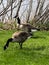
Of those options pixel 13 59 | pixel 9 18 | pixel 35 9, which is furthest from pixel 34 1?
pixel 13 59

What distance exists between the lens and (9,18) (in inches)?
853

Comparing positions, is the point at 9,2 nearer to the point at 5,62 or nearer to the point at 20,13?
the point at 20,13

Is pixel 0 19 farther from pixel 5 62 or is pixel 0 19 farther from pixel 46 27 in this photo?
pixel 5 62

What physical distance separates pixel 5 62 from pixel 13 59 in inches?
20.2

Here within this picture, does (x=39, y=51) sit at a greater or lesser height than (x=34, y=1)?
lesser

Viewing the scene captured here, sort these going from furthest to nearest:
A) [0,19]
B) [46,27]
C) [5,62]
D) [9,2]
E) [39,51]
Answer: [0,19] → [9,2] → [46,27] → [39,51] → [5,62]

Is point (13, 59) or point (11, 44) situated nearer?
point (13, 59)

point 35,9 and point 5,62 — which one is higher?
point 35,9

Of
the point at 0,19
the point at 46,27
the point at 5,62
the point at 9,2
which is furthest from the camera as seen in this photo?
the point at 0,19

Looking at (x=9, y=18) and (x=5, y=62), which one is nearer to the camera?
(x=5, y=62)

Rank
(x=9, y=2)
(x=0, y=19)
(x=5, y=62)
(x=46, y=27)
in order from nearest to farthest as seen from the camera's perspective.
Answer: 1. (x=5, y=62)
2. (x=46, y=27)
3. (x=9, y=2)
4. (x=0, y=19)

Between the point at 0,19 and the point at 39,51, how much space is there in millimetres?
12402

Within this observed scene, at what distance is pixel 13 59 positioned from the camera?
32.4 ft

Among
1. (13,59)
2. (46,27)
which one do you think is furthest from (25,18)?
(13,59)
